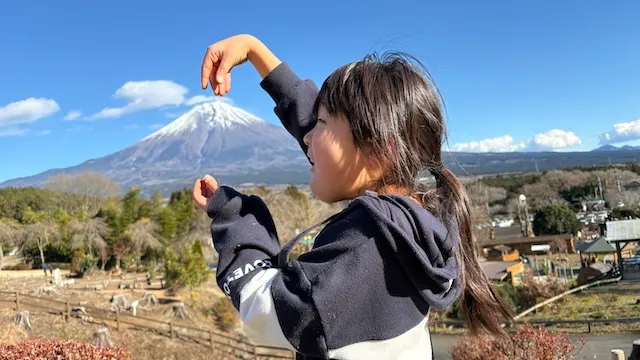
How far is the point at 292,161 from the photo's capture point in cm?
14962

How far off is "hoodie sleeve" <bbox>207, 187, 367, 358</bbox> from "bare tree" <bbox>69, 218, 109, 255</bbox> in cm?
2180

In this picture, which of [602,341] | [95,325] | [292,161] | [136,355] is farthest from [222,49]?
[292,161]

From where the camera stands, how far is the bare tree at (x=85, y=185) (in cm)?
3158

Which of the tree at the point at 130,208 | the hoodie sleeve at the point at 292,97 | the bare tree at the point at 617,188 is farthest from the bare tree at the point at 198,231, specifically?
the hoodie sleeve at the point at 292,97

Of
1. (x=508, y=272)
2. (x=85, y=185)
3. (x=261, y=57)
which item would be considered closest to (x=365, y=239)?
(x=261, y=57)

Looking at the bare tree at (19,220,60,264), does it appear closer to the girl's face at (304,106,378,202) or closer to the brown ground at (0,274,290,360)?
the brown ground at (0,274,290,360)

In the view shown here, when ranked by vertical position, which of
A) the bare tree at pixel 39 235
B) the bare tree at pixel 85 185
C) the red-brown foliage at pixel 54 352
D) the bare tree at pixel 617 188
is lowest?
the bare tree at pixel 617 188

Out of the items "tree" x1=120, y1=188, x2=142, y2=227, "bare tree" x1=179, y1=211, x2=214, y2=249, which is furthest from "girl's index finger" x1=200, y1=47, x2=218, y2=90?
"bare tree" x1=179, y1=211, x2=214, y2=249

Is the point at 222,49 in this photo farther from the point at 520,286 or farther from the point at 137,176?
the point at 137,176

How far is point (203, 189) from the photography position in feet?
3.13

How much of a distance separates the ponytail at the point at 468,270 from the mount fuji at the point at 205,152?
13636 centimetres

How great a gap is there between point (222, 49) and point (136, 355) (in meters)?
11.1

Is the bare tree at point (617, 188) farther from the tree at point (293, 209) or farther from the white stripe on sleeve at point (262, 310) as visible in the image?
the white stripe on sleeve at point (262, 310)

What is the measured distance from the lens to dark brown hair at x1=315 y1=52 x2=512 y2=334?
833mm
